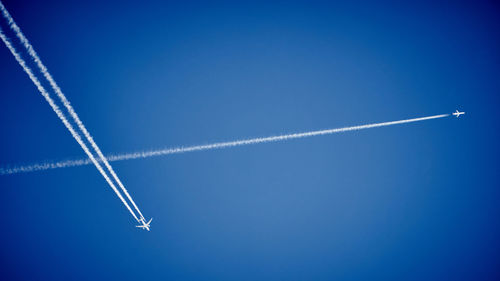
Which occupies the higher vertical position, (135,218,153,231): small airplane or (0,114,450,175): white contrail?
(0,114,450,175): white contrail

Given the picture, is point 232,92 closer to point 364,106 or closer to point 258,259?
point 364,106

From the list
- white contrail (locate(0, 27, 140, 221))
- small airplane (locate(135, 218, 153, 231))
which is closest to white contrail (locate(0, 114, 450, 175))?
white contrail (locate(0, 27, 140, 221))

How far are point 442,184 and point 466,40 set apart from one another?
247cm

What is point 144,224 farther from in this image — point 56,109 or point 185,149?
point 56,109

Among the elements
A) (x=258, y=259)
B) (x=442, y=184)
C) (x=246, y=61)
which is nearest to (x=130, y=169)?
(x=246, y=61)

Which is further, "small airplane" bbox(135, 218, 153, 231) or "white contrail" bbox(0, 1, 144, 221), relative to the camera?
"small airplane" bbox(135, 218, 153, 231)

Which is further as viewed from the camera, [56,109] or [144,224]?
[144,224]

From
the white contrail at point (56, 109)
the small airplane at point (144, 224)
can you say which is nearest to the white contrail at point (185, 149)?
the white contrail at point (56, 109)

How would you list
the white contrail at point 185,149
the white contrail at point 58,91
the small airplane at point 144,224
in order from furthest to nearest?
the small airplane at point 144,224 < the white contrail at point 185,149 < the white contrail at point 58,91

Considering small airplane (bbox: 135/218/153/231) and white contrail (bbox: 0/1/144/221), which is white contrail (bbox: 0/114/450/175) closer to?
white contrail (bbox: 0/1/144/221)

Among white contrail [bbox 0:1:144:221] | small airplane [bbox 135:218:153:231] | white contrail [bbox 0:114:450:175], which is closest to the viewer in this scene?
white contrail [bbox 0:1:144:221]

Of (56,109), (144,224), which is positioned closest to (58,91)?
(56,109)

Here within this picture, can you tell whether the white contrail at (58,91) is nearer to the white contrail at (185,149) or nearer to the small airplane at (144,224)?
the small airplane at (144,224)

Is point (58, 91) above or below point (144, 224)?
above
